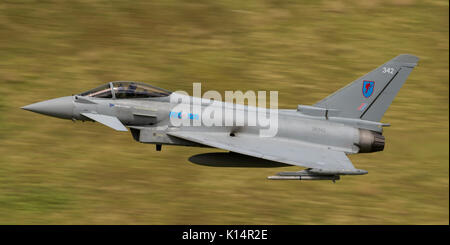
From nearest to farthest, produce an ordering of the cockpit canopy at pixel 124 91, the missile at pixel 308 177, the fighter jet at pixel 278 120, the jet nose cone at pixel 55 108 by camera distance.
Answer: the missile at pixel 308 177 < the fighter jet at pixel 278 120 < the jet nose cone at pixel 55 108 < the cockpit canopy at pixel 124 91

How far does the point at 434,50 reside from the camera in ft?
92.3

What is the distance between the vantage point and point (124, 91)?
59.4 feet

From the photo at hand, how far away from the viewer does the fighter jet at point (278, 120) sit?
Result: 57.8 feet

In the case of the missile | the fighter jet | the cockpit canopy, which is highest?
the cockpit canopy

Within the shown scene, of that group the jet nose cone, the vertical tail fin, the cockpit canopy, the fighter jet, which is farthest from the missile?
the jet nose cone

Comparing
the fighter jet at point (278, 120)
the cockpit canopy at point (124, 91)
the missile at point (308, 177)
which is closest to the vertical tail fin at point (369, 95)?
the fighter jet at point (278, 120)

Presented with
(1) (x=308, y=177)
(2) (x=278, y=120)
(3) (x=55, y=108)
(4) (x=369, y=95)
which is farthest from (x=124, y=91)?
(4) (x=369, y=95)

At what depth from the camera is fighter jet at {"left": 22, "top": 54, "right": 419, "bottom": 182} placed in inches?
693

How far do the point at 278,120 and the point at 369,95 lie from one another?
2885mm

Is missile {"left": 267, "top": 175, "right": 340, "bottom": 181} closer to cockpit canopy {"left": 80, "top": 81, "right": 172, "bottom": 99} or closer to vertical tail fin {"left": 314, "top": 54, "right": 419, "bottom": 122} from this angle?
vertical tail fin {"left": 314, "top": 54, "right": 419, "bottom": 122}

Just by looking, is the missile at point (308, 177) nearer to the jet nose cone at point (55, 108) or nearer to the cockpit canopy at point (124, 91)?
the cockpit canopy at point (124, 91)

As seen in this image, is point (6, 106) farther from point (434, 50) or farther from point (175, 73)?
point (434, 50)

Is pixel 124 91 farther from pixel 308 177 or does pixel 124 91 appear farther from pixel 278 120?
pixel 308 177

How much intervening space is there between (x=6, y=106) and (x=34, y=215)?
6155 millimetres
